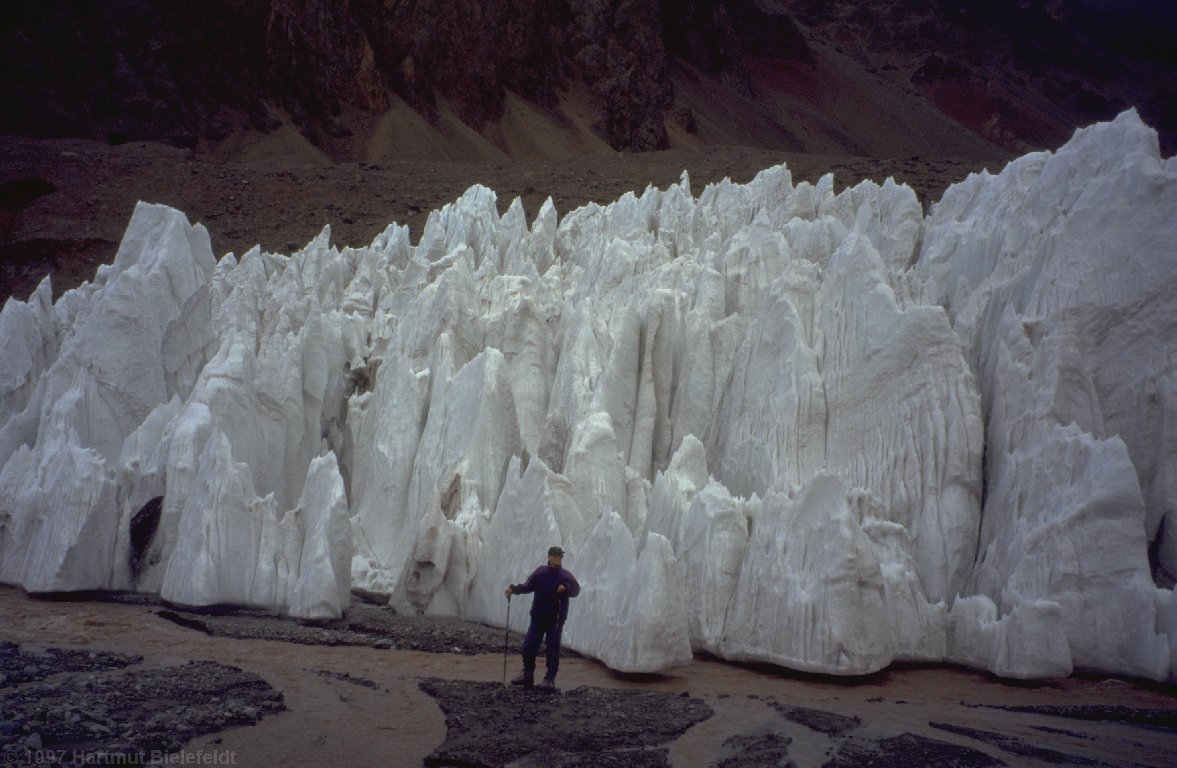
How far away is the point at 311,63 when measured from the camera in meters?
50.2

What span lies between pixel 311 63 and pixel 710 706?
163 feet

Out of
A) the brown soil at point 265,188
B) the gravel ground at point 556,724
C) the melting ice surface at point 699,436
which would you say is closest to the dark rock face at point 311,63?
the brown soil at point 265,188

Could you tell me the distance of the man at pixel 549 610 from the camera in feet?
25.6

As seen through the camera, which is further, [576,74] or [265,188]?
[576,74]

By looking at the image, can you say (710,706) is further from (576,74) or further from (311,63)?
(576,74)

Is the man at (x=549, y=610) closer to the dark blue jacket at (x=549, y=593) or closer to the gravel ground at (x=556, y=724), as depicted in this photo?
the dark blue jacket at (x=549, y=593)

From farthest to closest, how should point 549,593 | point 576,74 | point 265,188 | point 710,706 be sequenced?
point 576,74
point 265,188
point 549,593
point 710,706

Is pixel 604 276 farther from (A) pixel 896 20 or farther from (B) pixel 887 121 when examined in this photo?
(A) pixel 896 20

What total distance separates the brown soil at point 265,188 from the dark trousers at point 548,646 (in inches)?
897

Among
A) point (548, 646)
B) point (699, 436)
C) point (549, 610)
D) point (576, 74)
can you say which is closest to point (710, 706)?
point (548, 646)

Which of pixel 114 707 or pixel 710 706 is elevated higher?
pixel 710 706

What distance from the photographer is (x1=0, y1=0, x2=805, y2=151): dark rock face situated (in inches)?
1630

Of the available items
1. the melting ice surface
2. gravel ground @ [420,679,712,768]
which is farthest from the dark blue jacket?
the melting ice surface

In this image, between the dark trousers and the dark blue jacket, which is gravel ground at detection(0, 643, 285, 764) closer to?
the dark trousers
